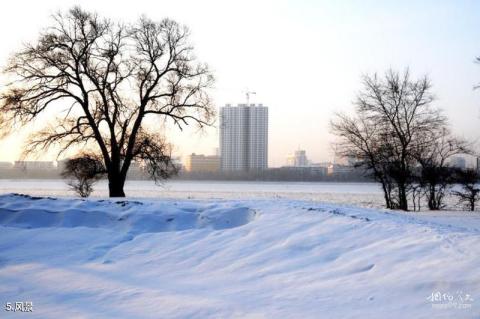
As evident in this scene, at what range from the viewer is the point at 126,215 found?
1244cm

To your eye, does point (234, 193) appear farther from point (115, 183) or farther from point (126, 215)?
point (126, 215)

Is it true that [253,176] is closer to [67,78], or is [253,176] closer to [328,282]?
[67,78]

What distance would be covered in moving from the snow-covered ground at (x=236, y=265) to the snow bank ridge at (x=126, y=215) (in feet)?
0.17

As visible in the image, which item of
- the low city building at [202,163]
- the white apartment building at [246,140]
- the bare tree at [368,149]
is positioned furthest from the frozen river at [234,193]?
the low city building at [202,163]

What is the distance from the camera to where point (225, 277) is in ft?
23.6

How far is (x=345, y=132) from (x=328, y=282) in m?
23.4

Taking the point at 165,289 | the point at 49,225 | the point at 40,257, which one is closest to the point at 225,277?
the point at 165,289

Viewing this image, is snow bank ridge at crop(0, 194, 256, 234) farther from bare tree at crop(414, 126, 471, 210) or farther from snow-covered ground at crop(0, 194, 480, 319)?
bare tree at crop(414, 126, 471, 210)

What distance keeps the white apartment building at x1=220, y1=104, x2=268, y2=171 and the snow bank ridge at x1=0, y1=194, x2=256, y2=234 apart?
98.7 metres

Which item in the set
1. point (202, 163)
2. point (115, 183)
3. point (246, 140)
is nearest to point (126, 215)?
point (115, 183)

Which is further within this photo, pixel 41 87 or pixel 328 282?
pixel 41 87

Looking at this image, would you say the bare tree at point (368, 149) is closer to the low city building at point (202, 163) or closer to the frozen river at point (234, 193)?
the frozen river at point (234, 193)

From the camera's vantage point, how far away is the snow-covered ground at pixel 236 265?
5.46m

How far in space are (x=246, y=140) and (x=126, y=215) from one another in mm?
106548
